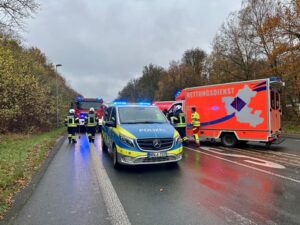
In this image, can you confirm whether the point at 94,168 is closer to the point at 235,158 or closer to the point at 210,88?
the point at 235,158

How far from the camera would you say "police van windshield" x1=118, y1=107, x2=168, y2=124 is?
882 centimetres

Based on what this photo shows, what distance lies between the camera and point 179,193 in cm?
580

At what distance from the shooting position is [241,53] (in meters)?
29.8

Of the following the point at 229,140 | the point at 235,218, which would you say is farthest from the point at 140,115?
the point at 229,140

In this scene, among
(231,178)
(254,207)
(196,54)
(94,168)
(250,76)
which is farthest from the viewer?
(196,54)

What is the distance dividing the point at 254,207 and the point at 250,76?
85.8 ft

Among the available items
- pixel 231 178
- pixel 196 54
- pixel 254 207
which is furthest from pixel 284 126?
pixel 196 54

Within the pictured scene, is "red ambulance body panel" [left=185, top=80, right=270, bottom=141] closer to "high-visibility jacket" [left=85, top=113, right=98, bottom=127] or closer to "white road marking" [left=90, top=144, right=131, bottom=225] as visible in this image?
"high-visibility jacket" [left=85, top=113, right=98, bottom=127]

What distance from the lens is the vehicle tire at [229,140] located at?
40.7 feet

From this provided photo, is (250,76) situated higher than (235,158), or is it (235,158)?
(250,76)

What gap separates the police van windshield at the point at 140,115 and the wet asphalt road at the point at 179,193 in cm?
143

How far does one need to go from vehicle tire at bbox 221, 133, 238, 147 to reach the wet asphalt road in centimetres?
315

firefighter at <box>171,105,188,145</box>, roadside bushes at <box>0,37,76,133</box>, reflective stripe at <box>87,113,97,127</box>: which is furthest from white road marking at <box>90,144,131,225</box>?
roadside bushes at <box>0,37,76,133</box>

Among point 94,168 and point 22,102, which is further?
point 22,102
